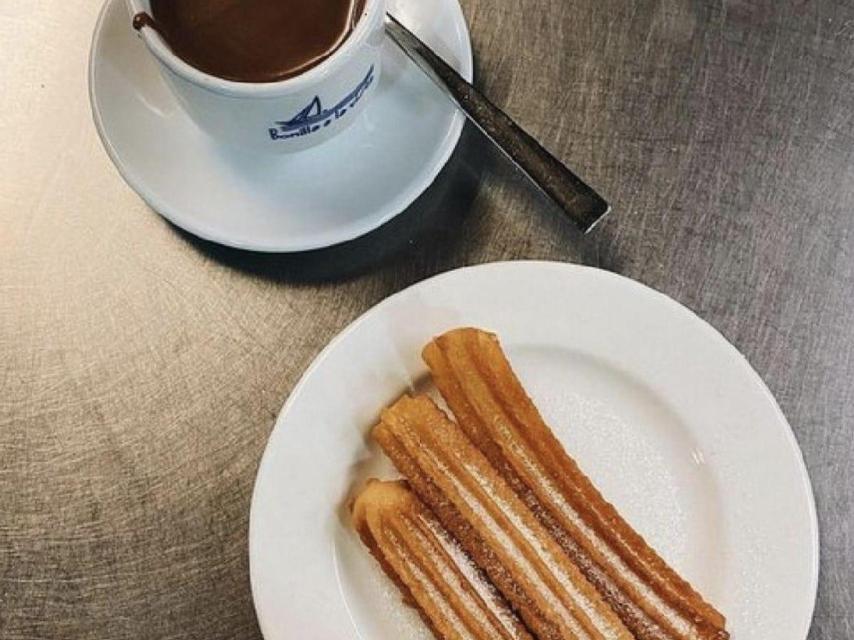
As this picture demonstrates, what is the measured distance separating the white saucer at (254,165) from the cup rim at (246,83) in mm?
75

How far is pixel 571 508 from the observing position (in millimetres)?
737

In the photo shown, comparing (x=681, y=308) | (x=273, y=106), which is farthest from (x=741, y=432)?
(x=273, y=106)

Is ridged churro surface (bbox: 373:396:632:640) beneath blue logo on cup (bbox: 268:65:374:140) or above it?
beneath

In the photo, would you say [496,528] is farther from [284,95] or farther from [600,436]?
[284,95]

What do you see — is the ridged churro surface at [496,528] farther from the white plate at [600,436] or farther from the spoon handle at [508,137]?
the spoon handle at [508,137]

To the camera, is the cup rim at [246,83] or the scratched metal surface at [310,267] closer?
the cup rim at [246,83]

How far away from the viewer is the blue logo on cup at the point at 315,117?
673 millimetres

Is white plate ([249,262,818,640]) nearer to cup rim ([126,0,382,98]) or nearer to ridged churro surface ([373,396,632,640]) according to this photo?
ridged churro surface ([373,396,632,640])

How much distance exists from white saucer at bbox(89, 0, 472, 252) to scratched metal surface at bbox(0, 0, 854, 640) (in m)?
0.09

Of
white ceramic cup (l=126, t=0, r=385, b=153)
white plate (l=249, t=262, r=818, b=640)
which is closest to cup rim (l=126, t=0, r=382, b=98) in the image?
white ceramic cup (l=126, t=0, r=385, b=153)

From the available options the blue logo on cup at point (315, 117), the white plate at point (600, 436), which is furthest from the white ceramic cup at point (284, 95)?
the white plate at point (600, 436)

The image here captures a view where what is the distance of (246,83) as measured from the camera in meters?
0.65

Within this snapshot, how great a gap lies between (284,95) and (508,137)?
0.15 m

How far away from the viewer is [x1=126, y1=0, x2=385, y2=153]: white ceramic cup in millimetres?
643
